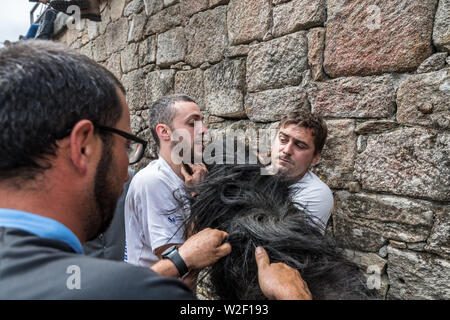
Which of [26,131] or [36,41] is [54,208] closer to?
[26,131]

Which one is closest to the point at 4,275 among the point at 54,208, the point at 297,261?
the point at 54,208

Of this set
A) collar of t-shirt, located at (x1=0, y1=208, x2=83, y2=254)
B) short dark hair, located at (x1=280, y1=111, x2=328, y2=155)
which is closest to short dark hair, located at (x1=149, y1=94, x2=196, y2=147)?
short dark hair, located at (x1=280, y1=111, x2=328, y2=155)

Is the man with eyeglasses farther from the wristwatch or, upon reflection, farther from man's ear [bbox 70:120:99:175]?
the wristwatch

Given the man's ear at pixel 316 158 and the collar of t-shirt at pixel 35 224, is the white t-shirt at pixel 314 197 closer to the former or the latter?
the man's ear at pixel 316 158

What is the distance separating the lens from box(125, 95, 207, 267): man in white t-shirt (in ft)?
5.34

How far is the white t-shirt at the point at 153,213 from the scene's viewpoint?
5.30 feet

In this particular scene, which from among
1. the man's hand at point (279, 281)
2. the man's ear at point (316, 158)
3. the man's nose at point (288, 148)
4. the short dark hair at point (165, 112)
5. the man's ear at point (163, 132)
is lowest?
the man's hand at point (279, 281)

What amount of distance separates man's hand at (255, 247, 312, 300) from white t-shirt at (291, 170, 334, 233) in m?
0.58

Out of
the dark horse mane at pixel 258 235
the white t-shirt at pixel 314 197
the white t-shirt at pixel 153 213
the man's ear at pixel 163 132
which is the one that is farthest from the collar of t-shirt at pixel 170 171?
the white t-shirt at pixel 314 197

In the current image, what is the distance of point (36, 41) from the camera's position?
2.95 feet

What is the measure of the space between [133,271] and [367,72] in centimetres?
172

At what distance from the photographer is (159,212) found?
1661 millimetres

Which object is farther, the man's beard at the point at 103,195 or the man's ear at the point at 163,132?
the man's ear at the point at 163,132

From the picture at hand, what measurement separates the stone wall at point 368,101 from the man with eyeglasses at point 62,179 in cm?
102
